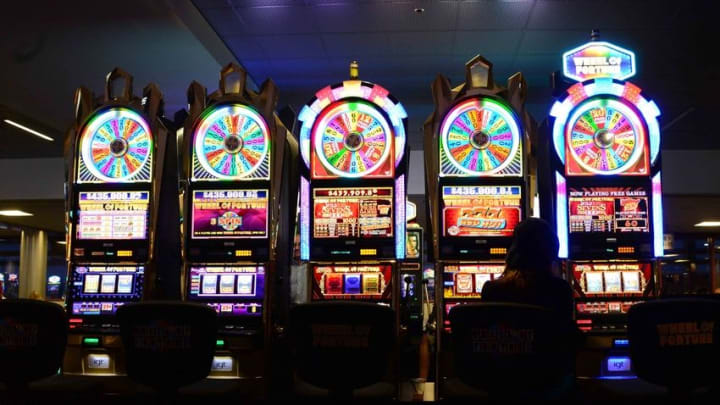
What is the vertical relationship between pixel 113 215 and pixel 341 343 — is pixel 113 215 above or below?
above

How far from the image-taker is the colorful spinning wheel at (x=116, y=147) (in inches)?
185

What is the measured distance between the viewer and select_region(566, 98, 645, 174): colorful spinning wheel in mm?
4496

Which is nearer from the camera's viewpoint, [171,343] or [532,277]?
[171,343]

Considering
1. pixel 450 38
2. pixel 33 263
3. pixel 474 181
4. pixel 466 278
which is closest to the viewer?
pixel 466 278

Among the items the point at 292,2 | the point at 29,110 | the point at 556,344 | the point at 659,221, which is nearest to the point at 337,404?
the point at 556,344

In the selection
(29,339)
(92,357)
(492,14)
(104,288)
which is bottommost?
(92,357)

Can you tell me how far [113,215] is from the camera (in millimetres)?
4660

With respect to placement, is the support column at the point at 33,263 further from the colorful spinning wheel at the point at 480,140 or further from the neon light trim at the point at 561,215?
the neon light trim at the point at 561,215

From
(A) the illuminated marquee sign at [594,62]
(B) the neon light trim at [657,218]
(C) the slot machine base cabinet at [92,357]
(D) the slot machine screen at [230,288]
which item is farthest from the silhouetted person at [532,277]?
(C) the slot machine base cabinet at [92,357]

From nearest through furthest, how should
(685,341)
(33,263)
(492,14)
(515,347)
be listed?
(515,347) < (685,341) < (492,14) < (33,263)

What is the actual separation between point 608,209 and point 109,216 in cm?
350

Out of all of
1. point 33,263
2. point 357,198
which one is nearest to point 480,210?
point 357,198

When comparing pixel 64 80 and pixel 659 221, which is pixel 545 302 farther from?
pixel 64 80

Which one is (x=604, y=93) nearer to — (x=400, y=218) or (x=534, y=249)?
(x=400, y=218)
